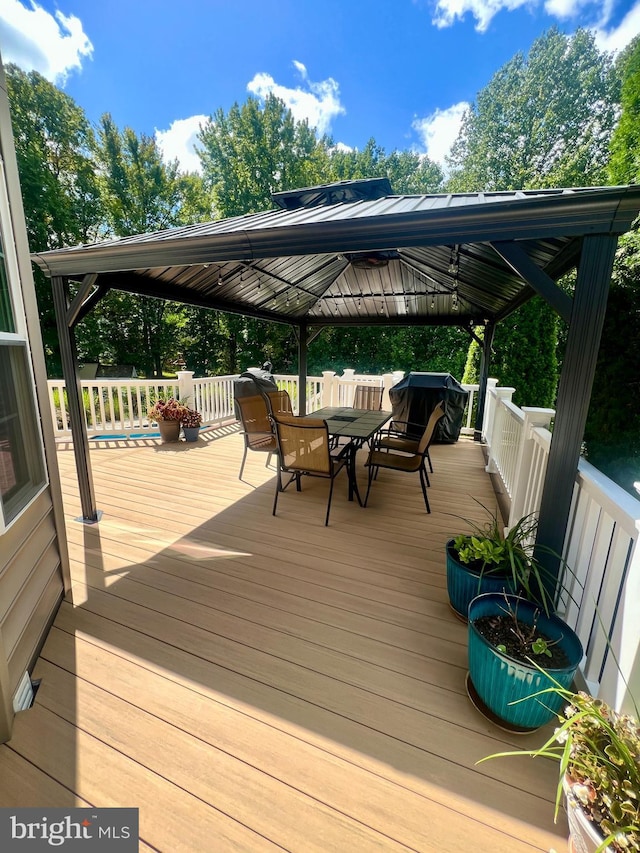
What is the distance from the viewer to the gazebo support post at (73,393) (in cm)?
304

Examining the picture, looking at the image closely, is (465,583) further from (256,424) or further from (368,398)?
(368,398)

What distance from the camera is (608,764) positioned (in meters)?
1.00

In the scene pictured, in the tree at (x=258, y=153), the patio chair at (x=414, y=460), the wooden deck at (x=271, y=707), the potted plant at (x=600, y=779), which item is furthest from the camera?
the tree at (x=258, y=153)

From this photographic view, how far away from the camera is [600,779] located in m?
0.98

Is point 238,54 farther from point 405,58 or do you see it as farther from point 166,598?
point 166,598

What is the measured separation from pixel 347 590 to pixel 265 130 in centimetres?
1798

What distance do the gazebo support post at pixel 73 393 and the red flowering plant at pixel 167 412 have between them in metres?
2.79

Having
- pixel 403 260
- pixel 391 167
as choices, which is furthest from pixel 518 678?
pixel 391 167

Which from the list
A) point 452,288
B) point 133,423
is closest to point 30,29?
point 133,423

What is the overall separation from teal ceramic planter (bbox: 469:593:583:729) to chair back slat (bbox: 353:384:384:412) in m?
4.64

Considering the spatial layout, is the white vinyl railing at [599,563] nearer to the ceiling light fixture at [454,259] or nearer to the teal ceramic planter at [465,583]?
the teal ceramic planter at [465,583]

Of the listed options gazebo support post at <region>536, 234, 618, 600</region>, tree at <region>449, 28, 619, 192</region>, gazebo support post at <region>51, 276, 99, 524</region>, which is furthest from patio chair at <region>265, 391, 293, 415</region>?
tree at <region>449, 28, 619, 192</region>

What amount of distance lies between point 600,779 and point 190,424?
603cm

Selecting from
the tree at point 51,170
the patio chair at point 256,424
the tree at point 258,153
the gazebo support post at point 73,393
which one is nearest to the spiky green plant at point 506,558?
the patio chair at point 256,424
